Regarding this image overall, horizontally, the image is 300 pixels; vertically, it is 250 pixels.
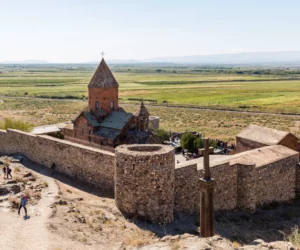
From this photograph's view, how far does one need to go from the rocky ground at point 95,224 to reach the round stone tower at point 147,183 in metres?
0.36

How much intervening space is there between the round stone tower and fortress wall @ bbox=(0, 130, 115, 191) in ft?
7.31

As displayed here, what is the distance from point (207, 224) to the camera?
29.3ft

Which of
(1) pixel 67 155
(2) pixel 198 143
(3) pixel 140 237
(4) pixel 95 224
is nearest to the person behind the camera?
(3) pixel 140 237

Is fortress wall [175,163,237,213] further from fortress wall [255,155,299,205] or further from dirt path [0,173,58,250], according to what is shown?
dirt path [0,173,58,250]

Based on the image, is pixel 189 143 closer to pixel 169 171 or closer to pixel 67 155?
pixel 67 155

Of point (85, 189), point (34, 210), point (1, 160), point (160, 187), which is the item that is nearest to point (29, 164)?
point (1, 160)

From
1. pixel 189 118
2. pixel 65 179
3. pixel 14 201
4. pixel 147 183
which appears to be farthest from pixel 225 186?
pixel 189 118

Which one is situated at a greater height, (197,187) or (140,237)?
(197,187)

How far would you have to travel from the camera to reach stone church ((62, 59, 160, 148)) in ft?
78.7

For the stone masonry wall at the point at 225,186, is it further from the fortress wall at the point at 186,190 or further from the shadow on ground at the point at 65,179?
the shadow on ground at the point at 65,179

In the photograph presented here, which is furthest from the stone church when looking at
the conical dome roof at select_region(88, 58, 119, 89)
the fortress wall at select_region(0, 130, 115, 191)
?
the fortress wall at select_region(0, 130, 115, 191)

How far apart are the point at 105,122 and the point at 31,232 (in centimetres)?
1564

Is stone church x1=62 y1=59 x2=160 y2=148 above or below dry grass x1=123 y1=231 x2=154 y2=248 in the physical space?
above

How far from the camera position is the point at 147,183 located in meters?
11.6
